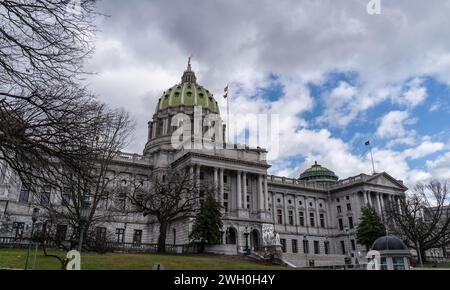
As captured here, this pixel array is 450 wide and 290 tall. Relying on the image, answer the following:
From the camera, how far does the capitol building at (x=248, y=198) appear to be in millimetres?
55500

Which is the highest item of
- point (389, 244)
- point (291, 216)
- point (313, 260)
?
point (291, 216)

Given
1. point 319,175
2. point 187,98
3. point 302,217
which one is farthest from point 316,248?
point 187,98

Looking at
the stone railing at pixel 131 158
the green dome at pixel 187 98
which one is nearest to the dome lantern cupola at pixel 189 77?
the green dome at pixel 187 98

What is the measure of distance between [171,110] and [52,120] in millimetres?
73780

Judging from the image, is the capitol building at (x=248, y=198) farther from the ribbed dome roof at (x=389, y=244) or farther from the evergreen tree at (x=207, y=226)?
the ribbed dome roof at (x=389, y=244)

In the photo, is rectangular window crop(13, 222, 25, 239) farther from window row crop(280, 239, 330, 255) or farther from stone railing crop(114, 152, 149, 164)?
window row crop(280, 239, 330, 255)

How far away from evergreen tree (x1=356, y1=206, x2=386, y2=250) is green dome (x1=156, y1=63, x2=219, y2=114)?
42130 millimetres

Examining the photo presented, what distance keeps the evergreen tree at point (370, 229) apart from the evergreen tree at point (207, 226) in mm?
25869

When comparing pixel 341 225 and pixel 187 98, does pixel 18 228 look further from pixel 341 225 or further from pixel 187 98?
pixel 341 225

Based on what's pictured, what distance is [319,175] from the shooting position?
94.9 metres

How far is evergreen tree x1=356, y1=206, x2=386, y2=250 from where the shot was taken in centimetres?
5716

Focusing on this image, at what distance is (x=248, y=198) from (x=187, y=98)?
32103 mm
